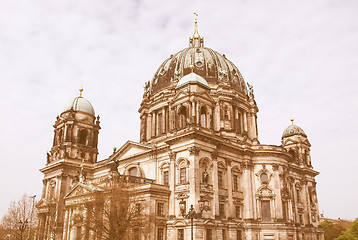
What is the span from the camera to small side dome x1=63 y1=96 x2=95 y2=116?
59188 mm

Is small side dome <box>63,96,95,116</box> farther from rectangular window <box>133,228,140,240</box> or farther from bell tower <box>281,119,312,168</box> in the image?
bell tower <box>281,119,312,168</box>

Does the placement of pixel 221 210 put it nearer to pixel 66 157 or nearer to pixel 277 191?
pixel 277 191

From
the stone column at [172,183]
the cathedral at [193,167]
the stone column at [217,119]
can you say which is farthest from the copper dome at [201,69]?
the stone column at [172,183]

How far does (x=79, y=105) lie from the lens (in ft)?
196

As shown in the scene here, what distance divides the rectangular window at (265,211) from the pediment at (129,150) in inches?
697

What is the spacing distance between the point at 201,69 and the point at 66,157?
26.8m

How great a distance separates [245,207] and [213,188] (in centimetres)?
775

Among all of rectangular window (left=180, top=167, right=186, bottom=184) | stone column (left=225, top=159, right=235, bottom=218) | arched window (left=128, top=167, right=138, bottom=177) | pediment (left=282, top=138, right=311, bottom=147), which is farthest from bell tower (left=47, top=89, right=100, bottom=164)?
pediment (left=282, top=138, right=311, bottom=147)

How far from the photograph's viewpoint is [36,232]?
50.8 metres

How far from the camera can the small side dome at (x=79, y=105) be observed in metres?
59.2

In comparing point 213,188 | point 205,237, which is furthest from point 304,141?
point 205,237

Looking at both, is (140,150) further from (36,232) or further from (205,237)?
(36,232)

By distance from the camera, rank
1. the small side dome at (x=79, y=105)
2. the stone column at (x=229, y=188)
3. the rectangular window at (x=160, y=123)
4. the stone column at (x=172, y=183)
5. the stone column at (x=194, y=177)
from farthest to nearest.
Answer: the small side dome at (x=79, y=105) → the rectangular window at (x=160, y=123) → the stone column at (x=229, y=188) → the stone column at (x=172, y=183) → the stone column at (x=194, y=177)

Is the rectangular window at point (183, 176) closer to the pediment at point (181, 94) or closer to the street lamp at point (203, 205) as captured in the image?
the street lamp at point (203, 205)
